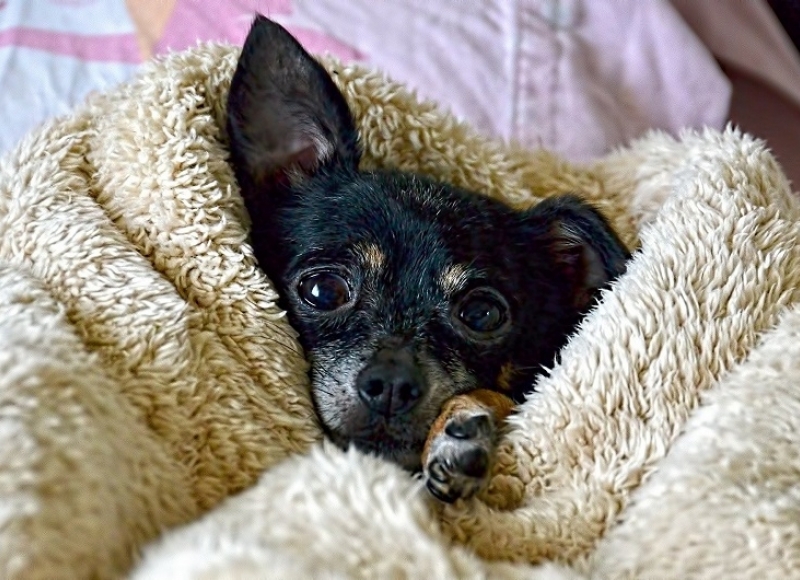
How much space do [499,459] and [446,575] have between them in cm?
36

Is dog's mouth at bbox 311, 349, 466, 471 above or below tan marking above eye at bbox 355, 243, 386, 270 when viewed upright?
below

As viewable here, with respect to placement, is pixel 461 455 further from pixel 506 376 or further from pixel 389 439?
pixel 506 376

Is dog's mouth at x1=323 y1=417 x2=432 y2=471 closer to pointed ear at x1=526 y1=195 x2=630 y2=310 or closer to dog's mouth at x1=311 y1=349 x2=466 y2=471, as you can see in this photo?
dog's mouth at x1=311 y1=349 x2=466 y2=471

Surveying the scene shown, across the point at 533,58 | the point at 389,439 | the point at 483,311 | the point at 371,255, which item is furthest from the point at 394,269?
the point at 533,58

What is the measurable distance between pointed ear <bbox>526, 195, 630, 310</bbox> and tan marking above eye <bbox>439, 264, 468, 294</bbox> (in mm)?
203

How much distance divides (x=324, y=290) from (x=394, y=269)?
4.3 inches

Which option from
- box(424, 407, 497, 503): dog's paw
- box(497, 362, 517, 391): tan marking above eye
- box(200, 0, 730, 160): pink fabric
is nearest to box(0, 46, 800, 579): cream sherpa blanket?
box(424, 407, 497, 503): dog's paw

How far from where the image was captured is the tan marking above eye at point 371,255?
1.33m

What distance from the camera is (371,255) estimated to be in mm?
1331

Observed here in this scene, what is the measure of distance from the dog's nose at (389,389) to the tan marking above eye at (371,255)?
0.18 metres

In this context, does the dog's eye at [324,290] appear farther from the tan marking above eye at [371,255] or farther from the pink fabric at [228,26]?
the pink fabric at [228,26]

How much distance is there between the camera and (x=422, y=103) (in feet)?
5.21

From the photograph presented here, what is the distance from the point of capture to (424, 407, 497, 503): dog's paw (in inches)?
42.7

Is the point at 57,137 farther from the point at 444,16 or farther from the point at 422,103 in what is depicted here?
the point at 444,16
